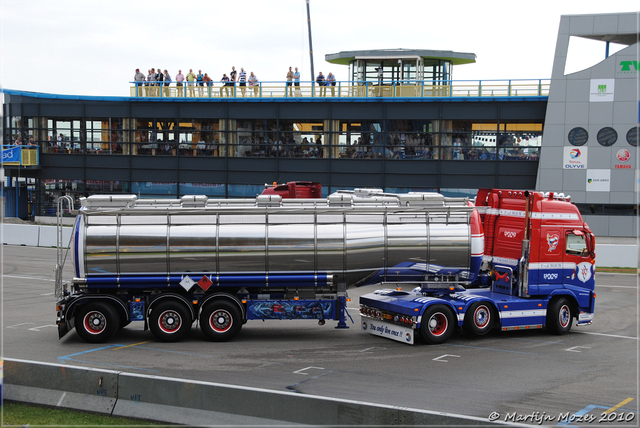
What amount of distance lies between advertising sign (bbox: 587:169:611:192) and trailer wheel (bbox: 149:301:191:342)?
26.3 metres

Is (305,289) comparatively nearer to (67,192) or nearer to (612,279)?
(612,279)

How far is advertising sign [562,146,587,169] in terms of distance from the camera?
34.3 m

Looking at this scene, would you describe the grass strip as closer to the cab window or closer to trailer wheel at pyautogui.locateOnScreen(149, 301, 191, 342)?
trailer wheel at pyautogui.locateOnScreen(149, 301, 191, 342)

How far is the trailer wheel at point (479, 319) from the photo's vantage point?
52.1 ft

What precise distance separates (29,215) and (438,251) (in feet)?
115

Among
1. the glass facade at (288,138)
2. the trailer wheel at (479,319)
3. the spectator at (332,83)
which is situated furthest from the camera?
the spectator at (332,83)

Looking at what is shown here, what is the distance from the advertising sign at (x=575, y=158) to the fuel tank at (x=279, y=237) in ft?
69.6

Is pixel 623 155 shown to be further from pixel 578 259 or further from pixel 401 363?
pixel 401 363

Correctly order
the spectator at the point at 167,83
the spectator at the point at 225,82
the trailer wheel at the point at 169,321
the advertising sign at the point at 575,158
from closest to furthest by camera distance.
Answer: the trailer wheel at the point at 169,321, the advertising sign at the point at 575,158, the spectator at the point at 225,82, the spectator at the point at 167,83

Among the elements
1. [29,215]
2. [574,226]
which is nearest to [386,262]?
[574,226]

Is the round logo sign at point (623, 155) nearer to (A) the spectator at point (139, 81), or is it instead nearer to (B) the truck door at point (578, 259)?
(B) the truck door at point (578, 259)

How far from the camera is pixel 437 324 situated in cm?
1547

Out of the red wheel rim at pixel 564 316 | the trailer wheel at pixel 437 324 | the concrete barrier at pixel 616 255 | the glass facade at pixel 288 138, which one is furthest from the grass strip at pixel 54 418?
the glass facade at pixel 288 138

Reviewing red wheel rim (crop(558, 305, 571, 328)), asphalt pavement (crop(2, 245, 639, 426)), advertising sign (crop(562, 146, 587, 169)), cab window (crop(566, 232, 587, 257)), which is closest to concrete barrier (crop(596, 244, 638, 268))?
advertising sign (crop(562, 146, 587, 169))
